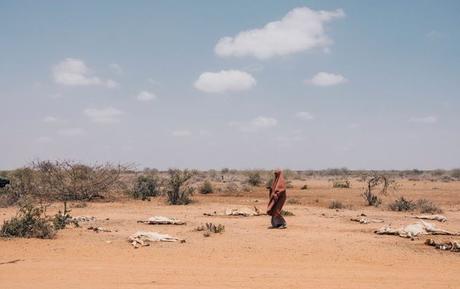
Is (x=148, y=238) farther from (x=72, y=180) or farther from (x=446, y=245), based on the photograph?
(x=72, y=180)

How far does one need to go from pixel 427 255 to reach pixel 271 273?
4418 millimetres

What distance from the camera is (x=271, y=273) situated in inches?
382

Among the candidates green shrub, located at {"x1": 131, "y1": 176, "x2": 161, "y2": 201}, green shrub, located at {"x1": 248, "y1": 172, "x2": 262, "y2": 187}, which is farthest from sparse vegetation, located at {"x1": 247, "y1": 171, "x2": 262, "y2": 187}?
green shrub, located at {"x1": 131, "y1": 176, "x2": 161, "y2": 201}

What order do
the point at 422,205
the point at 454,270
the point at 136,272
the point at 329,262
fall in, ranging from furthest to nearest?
the point at 422,205 → the point at 329,262 → the point at 454,270 → the point at 136,272

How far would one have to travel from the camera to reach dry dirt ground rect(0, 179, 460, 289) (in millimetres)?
8961

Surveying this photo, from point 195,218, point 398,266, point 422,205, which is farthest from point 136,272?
point 422,205

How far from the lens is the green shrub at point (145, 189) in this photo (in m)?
30.0

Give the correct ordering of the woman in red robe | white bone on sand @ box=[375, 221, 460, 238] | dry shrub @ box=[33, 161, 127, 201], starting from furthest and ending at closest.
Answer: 1. dry shrub @ box=[33, 161, 127, 201]
2. the woman in red robe
3. white bone on sand @ box=[375, 221, 460, 238]

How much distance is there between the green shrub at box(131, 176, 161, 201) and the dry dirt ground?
12.1 meters

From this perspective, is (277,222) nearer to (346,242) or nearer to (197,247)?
(346,242)

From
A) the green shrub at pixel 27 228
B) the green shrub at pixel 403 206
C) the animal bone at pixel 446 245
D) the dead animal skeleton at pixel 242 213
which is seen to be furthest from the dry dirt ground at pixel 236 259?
the green shrub at pixel 403 206

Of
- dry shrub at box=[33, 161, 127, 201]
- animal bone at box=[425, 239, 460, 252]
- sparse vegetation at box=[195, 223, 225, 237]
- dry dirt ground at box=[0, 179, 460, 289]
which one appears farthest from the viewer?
dry shrub at box=[33, 161, 127, 201]

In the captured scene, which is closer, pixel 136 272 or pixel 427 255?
pixel 136 272

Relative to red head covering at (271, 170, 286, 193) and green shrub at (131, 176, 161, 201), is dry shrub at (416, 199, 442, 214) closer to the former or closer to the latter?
red head covering at (271, 170, 286, 193)
